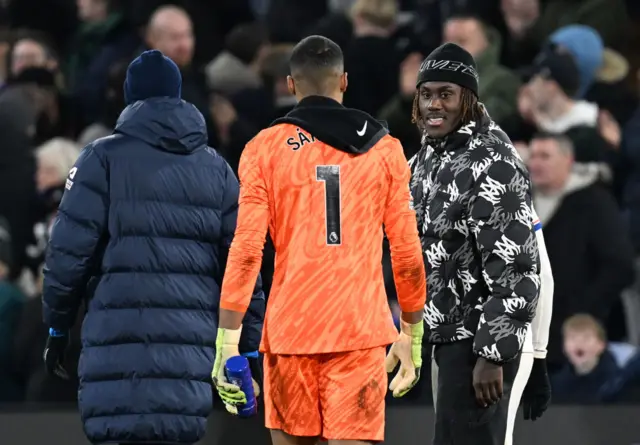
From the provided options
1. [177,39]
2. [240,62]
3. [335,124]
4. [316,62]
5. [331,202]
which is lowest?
[331,202]

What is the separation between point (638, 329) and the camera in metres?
9.07

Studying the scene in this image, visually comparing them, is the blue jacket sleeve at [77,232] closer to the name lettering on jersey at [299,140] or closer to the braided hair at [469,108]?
the name lettering on jersey at [299,140]

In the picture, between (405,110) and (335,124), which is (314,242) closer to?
(335,124)

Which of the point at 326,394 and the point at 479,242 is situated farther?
the point at 326,394

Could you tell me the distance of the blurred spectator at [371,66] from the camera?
9.90 metres

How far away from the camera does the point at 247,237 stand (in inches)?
219

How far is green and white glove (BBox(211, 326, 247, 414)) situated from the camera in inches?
223

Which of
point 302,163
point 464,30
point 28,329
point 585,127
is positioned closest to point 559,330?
point 585,127

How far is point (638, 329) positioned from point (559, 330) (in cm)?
62

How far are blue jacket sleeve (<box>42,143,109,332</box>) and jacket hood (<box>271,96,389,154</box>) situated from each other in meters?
0.71

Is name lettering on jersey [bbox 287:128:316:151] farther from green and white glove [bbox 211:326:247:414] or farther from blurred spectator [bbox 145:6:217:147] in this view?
Result: blurred spectator [bbox 145:6:217:147]

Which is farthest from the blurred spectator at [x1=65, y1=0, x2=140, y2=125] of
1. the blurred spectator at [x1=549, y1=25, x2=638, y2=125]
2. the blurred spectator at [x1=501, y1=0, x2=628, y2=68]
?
the blurred spectator at [x1=549, y1=25, x2=638, y2=125]

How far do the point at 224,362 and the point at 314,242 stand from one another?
0.54 m

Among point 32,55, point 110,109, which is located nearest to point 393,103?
point 110,109
